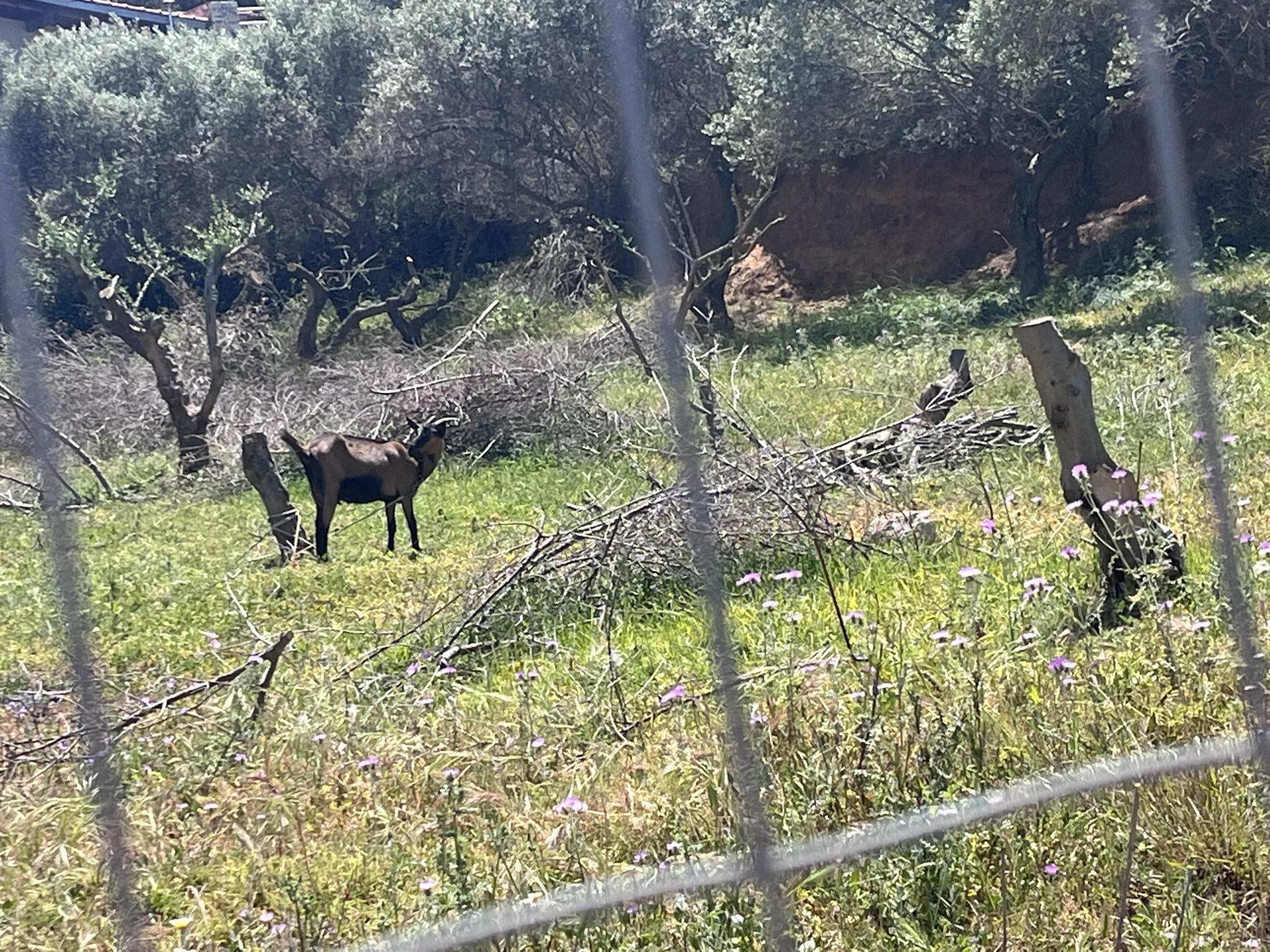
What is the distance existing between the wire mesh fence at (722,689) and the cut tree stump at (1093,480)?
0.74 m

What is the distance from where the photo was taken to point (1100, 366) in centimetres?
934

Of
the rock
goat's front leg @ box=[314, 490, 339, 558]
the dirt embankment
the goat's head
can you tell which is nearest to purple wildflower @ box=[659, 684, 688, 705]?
the rock

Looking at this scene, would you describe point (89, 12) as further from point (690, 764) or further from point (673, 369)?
point (673, 369)

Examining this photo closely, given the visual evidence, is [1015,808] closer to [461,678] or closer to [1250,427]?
[461,678]

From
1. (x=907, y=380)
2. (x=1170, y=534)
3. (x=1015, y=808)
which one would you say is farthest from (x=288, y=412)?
(x=1015, y=808)

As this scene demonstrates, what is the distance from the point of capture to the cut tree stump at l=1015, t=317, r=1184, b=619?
10.7 feet

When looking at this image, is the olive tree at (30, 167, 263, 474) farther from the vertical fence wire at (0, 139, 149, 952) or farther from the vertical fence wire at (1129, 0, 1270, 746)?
the vertical fence wire at (1129, 0, 1270, 746)

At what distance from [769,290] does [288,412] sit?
383 inches

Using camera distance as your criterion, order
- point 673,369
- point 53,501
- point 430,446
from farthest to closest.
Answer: point 430,446 < point 673,369 < point 53,501

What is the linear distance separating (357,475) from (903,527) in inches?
154

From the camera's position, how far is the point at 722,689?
2145mm

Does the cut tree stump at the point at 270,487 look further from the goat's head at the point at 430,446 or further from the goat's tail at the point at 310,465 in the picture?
the goat's head at the point at 430,446

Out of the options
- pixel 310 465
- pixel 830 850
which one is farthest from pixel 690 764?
pixel 310 465

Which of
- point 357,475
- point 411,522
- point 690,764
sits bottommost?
point 690,764
